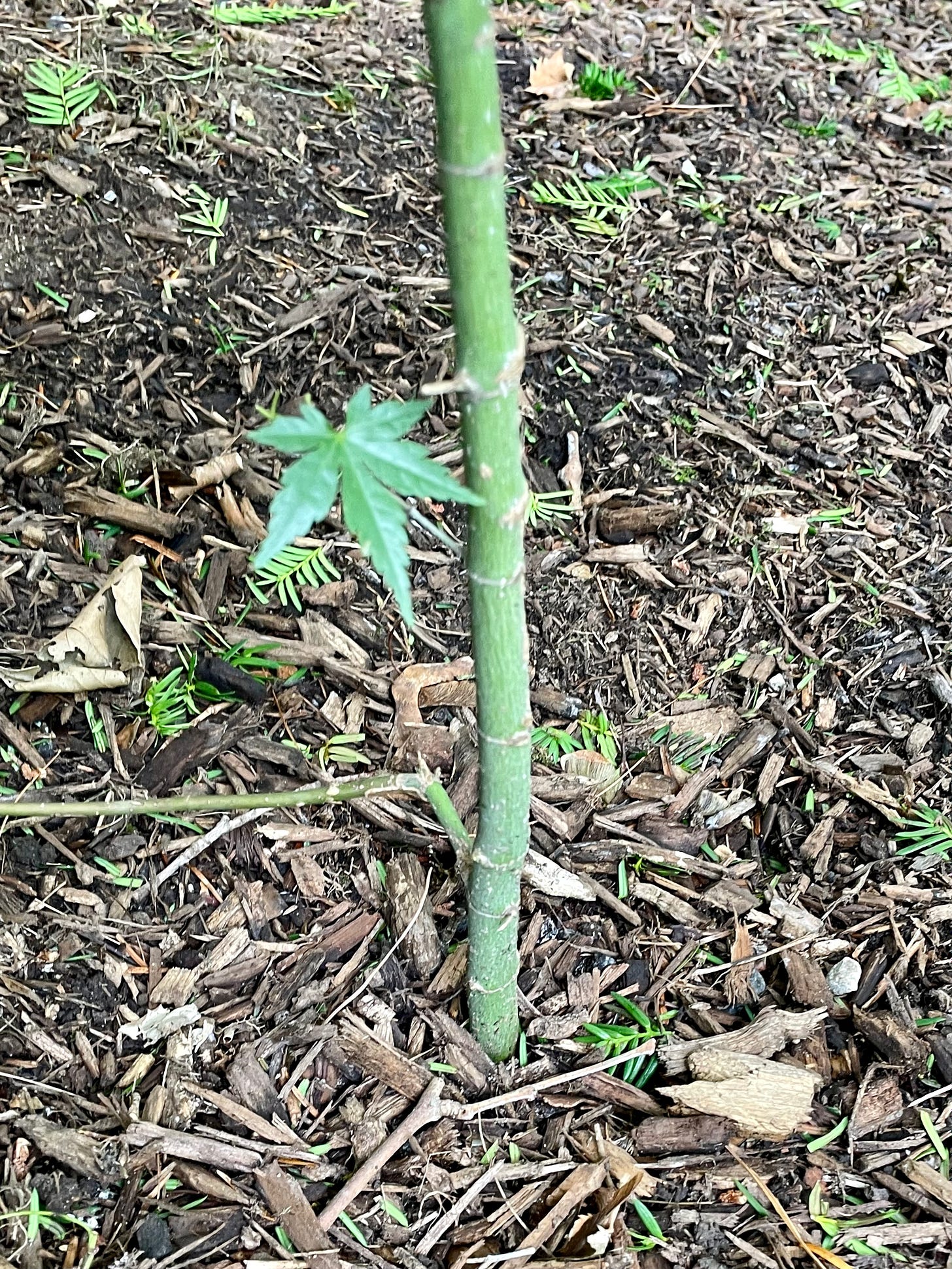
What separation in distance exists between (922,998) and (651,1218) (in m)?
0.70

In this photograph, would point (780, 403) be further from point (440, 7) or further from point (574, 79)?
point (440, 7)

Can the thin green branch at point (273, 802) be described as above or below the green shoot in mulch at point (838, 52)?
below

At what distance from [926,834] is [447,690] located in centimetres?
109

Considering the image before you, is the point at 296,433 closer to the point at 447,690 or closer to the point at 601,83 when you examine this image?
the point at 447,690

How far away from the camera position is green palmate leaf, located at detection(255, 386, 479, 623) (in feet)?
3.61

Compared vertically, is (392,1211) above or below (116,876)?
below

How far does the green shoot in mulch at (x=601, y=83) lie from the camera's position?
4125mm

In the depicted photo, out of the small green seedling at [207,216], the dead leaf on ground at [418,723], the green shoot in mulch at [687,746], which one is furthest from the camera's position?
the small green seedling at [207,216]

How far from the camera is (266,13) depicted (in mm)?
4035

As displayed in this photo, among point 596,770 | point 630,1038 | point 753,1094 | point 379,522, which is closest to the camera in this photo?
point 379,522

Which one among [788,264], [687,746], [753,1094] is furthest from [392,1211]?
[788,264]

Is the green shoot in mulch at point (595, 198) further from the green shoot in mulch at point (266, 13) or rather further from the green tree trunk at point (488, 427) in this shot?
the green tree trunk at point (488, 427)

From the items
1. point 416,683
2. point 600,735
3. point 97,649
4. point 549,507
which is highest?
point 549,507

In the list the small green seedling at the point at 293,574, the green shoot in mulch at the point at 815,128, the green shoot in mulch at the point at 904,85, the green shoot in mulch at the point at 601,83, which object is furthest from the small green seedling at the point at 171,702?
the green shoot in mulch at the point at 904,85
